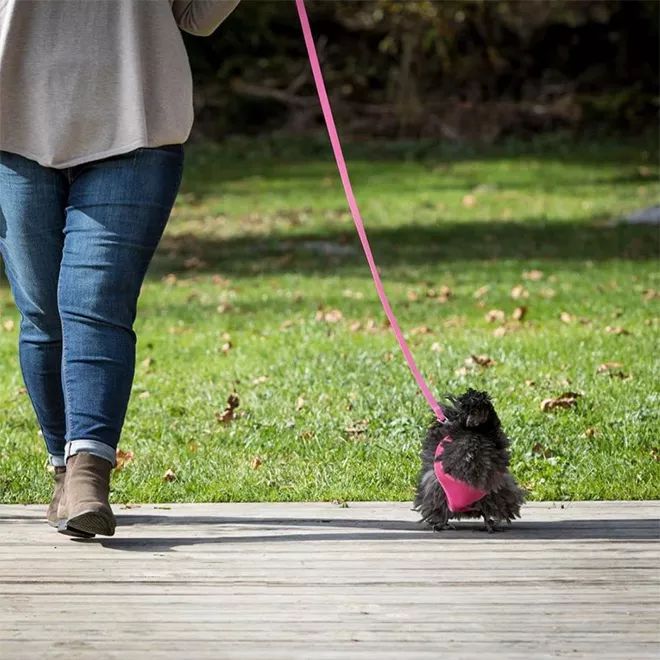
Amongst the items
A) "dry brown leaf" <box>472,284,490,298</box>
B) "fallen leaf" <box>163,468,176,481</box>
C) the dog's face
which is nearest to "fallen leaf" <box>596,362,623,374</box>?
"fallen leaf" <box>163,468,176,481</box>

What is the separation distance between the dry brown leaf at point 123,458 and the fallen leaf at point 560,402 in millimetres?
1880

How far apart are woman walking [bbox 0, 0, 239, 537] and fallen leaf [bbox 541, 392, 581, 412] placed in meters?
2.70

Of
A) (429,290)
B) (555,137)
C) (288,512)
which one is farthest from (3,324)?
(555,137)

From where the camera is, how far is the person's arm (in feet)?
15.4

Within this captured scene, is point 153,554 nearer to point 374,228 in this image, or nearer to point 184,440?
point 184,440

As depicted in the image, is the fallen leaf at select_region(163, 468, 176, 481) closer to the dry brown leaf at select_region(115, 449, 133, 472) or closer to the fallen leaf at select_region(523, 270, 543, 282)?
the dry brown leaf at select_region(115, 449, 133, 472)

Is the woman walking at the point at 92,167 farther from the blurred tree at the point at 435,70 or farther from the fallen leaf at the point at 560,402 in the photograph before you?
the blurred tree at the point at 435,70

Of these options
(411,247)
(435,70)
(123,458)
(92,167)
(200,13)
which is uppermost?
(435,70)

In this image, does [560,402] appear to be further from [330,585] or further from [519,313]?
[519,313]

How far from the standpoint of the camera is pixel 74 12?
Answer: 459cm

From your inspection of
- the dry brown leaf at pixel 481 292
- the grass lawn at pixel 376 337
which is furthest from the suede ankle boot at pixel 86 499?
the dry brown leaf at pixel 481 292

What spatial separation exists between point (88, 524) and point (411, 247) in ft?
35.1

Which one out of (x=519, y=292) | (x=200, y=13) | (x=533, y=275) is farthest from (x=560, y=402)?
(x=533, y=275)

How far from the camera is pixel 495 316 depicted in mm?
10281
